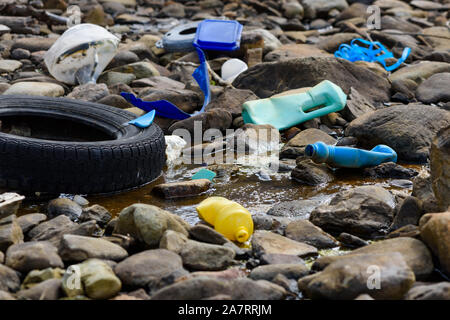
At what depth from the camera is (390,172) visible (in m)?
4.59

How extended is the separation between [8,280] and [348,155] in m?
2.56

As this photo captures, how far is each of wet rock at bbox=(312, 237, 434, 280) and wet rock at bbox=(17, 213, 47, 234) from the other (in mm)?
1428

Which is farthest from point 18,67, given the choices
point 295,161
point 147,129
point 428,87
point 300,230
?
point 300,230

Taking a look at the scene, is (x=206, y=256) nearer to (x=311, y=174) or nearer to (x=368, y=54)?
(x=311, y=174)

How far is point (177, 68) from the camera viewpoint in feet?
24.0

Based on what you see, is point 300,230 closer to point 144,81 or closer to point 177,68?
point 144,81

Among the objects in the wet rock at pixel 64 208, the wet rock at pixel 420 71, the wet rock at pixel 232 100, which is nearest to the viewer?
the wet rock at pixel 64 208

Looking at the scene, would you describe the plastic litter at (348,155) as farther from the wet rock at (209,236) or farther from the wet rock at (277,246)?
the wet rock at (209,236)

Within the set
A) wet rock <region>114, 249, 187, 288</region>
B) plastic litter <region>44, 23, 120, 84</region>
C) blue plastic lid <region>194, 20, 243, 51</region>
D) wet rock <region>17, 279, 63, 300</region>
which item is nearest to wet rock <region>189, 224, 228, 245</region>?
wet rock <region>114, 249, 187, 288</region>

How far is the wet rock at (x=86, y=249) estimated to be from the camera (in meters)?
2.98


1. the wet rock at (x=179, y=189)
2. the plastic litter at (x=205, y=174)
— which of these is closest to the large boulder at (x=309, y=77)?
the plastic litter at (x=205, y=174)

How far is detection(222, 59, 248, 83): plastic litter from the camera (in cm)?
692

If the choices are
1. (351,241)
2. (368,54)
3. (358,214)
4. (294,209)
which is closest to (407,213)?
(358,214)

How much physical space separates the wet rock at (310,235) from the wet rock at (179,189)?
2.93 ft
